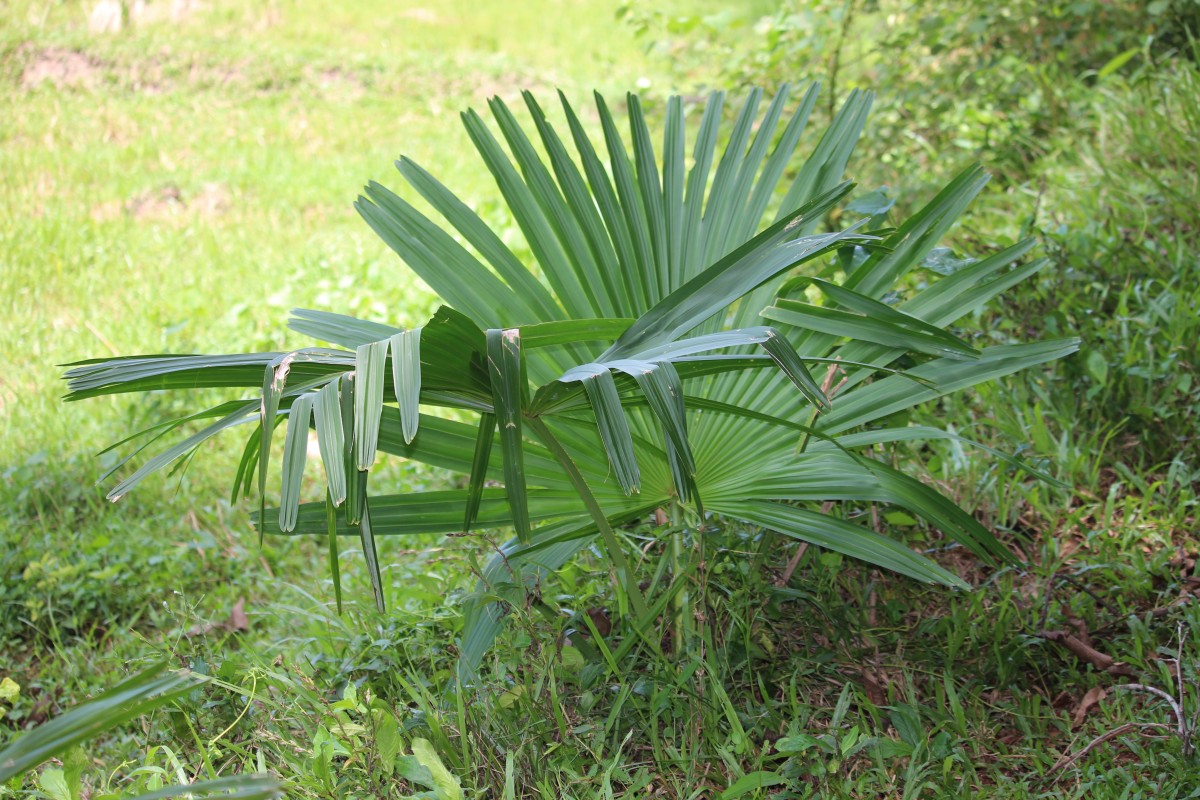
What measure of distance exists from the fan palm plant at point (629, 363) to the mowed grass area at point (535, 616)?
0.62ft

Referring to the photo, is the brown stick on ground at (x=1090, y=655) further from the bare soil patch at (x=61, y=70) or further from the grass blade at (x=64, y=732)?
the bare soil patch at (x=61, y=70)

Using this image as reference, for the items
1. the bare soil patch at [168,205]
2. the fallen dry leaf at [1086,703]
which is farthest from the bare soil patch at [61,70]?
the fallen dry leaf at [1086,703]

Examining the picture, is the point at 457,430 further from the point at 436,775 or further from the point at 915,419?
the point at 915,419

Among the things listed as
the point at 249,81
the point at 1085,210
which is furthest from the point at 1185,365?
the point at 249,81

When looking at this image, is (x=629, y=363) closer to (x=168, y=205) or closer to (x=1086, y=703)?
(x=1086, y=703)

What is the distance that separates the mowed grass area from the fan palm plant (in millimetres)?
189

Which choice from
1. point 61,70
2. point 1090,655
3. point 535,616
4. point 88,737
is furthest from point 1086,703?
point 61,70

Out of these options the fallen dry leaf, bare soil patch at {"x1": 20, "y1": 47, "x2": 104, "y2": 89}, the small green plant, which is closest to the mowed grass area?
the fallen dry leaf

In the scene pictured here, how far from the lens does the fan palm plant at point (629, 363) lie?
1.32m

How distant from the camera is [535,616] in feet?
6.34

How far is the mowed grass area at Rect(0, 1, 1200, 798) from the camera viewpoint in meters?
1.63

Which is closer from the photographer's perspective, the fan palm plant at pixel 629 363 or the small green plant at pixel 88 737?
the small green plant at pixel 88 737

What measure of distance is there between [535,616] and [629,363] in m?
0.82

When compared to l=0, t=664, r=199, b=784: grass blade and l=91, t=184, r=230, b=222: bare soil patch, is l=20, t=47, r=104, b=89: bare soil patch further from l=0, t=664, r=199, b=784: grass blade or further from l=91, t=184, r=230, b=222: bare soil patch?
l=0, t=664, r=199, b=784: grass blade
